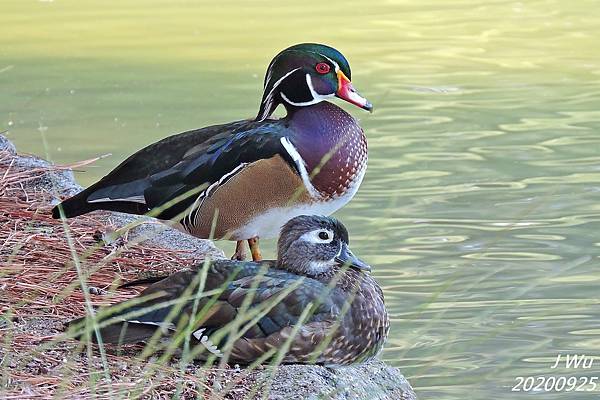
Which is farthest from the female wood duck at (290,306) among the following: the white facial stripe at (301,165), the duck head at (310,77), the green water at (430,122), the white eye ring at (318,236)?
the duck head at (310,77)

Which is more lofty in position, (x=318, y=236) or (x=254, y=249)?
(x=318, y=236)

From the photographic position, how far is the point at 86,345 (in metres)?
3.27

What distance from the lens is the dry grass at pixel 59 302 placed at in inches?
115

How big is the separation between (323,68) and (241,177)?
53 cm

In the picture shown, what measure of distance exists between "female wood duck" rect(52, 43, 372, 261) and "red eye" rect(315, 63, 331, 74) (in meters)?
0.18

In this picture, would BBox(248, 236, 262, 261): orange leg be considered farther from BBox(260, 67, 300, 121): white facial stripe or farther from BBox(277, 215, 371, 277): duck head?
BBox(277, 215, 371, 277): duck head

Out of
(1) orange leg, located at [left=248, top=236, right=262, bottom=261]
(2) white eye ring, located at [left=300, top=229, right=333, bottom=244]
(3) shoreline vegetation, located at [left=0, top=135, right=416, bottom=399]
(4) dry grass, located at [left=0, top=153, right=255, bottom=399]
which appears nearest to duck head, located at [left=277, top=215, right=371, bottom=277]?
(2) white eye ring, located at [left=300, top=229, right=333, bottom=244]

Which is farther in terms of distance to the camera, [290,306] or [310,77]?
[310,77]

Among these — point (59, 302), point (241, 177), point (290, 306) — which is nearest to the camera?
point (290, 306)

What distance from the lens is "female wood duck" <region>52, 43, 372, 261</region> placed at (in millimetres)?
4262

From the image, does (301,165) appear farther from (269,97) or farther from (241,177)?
(269,97)

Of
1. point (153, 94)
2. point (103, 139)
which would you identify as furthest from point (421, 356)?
point (153, 94)

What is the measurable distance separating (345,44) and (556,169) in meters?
4.29
